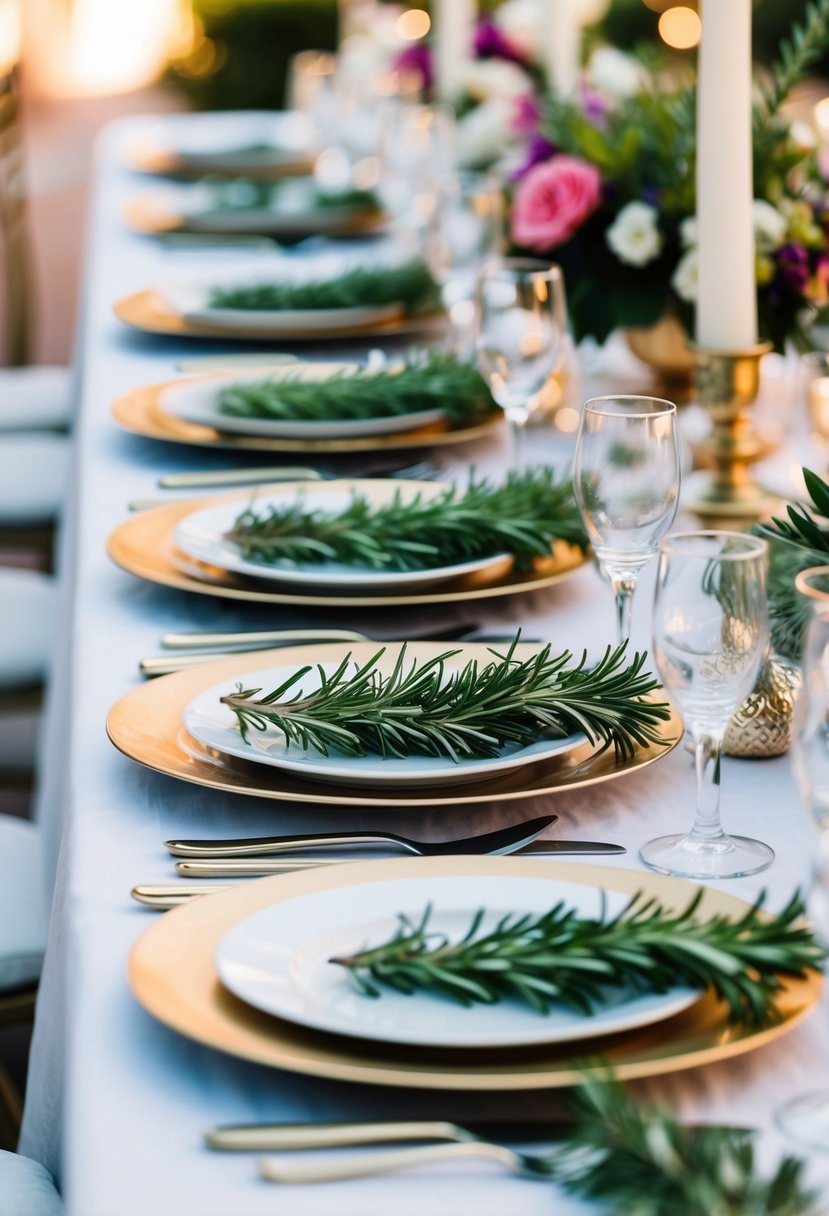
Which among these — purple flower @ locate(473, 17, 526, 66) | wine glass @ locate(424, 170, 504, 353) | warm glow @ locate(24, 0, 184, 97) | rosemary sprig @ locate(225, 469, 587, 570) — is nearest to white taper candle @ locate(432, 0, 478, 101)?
purple flower @ locate(473, 17, 526, 66)

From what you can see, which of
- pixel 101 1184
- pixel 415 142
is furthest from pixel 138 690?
pixel 415 142

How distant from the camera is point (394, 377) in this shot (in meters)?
1.82

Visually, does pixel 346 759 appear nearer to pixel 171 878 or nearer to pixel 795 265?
pixel 171 878

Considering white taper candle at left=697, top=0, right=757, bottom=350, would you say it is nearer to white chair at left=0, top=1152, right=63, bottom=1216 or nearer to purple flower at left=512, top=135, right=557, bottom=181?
purple flower at left=512, top=135, right=557, bottom=181

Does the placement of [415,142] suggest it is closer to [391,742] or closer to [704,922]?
[391,742]

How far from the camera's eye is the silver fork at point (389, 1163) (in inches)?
28.0

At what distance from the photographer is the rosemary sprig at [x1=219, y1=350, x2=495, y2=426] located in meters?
1.76

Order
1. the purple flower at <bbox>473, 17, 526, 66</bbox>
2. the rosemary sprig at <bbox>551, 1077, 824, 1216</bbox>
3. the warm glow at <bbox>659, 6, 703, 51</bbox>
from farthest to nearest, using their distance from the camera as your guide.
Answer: the warm glow at <bbox>659, 6, 703, 51</bbox> < the purple flower at <bbox>473, 17, 526, 66</bbox> < the rosemary sprig at <bbox>551, 1077, 824, 1216</bbox>

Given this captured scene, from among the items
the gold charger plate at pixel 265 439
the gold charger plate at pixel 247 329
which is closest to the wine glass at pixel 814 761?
the gold charger plate at pixel 265 439

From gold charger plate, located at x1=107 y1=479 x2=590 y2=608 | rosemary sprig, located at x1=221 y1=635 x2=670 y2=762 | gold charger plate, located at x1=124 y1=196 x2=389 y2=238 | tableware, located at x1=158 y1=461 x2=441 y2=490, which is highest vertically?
gold charger plate, located at x1=124 y1=196 x2=389 y2=238

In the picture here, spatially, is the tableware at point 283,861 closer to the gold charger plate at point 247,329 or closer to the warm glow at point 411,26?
the gold charger plate at point 247,329

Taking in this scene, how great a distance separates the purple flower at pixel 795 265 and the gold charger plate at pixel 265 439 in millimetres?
338

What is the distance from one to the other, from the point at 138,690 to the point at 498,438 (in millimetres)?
827

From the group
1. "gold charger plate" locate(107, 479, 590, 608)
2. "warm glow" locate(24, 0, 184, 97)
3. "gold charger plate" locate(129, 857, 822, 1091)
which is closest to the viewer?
"gold charger plate" locate(129, 857, 822, 1091)
